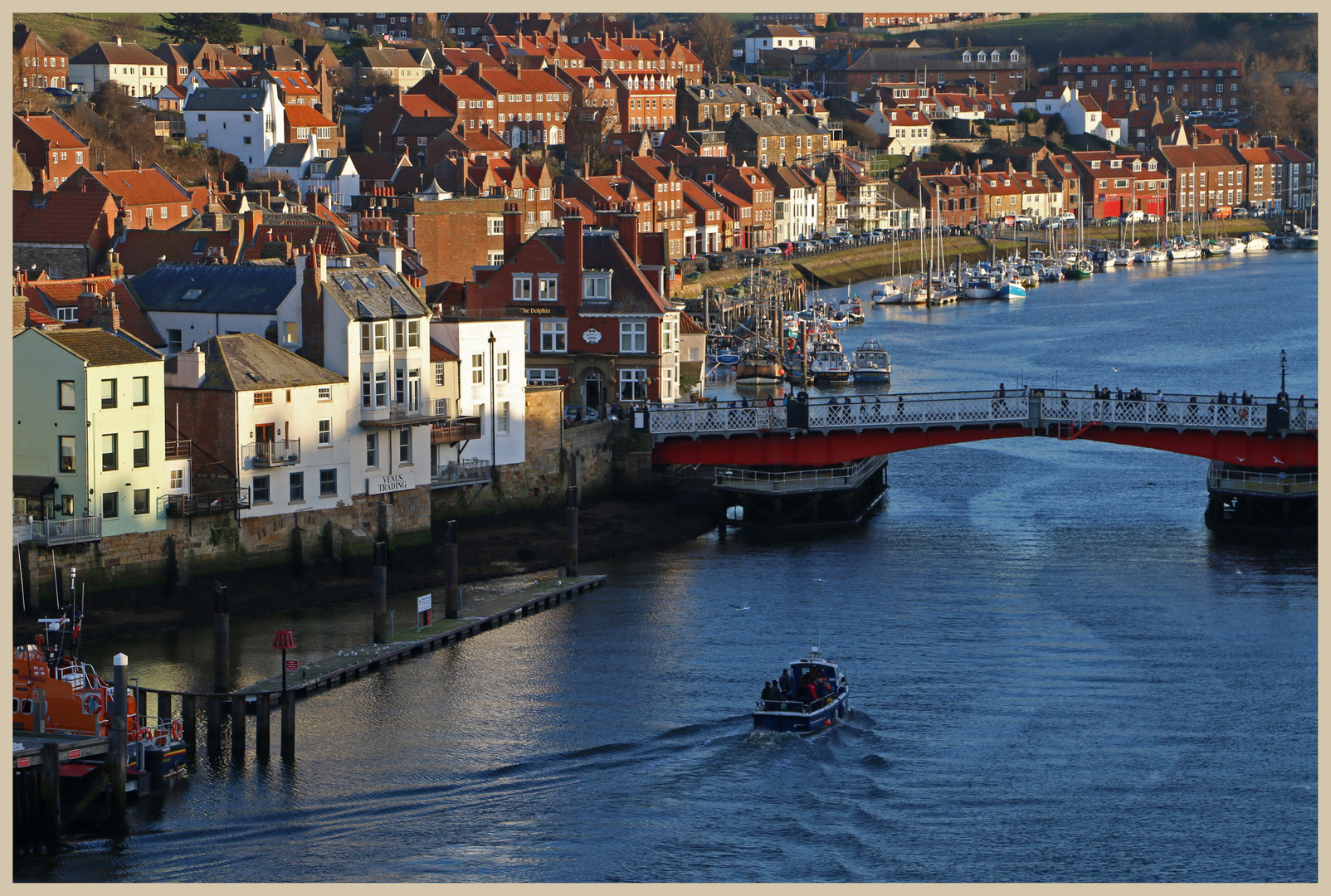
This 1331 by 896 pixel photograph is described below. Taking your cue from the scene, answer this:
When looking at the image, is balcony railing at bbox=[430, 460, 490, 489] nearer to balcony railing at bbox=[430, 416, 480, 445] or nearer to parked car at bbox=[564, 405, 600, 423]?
balcony railing at bbox=[430, 416, 480, 445]

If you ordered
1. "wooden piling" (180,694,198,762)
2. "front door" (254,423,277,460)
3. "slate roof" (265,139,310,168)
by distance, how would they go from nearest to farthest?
"wooden piling" (180,694,198,762) < "front door" (254,423,277,460) < "slate roof" (265,139,310,168)

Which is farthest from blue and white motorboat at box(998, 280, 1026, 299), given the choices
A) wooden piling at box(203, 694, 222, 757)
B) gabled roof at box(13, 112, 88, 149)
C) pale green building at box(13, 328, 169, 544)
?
wooden piling at box(203, 694, 222, 757)

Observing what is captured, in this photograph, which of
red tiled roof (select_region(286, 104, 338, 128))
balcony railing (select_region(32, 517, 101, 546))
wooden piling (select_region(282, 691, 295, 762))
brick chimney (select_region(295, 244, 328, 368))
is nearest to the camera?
wooden piling (select_region(282, 691, 295, 762))

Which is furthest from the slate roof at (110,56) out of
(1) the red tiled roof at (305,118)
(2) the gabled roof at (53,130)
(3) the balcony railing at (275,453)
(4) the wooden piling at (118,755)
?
(4) the wooden piling at (118,755)

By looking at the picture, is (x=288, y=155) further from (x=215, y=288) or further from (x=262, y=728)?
(x=262, y=728)

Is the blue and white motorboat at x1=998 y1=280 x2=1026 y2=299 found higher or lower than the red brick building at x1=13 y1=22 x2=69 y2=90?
lower

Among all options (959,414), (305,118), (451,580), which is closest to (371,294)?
(451,580)
